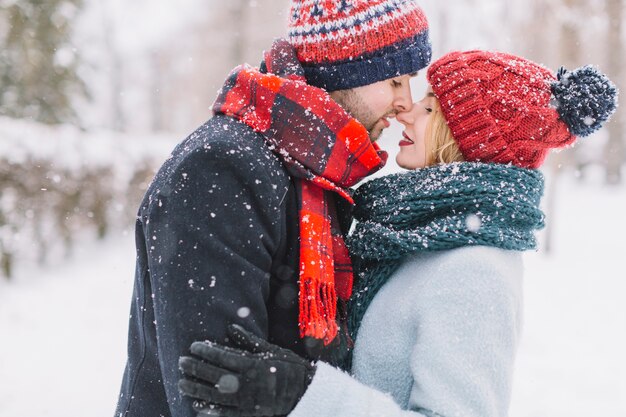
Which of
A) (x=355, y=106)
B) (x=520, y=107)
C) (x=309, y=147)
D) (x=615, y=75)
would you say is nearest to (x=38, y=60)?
(x=355, y=106)

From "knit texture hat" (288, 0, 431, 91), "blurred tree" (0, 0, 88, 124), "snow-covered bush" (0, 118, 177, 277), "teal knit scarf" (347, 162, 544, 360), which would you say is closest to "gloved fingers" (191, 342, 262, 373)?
"teal knit scarf" (347, 162, 544, 360)

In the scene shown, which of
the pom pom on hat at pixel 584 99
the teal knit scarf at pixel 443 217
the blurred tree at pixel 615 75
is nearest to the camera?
the teal knit scarf at pixel 443 217

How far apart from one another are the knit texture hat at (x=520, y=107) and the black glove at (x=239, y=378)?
3.26 feet

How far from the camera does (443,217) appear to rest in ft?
5.99

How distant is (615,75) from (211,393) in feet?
63.8

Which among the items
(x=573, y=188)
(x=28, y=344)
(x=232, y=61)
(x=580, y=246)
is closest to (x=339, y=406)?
(x=28, y=344)

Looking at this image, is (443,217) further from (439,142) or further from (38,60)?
(38,60)

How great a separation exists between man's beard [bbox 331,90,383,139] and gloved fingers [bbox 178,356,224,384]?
3.59ft

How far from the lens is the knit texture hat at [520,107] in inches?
74.1

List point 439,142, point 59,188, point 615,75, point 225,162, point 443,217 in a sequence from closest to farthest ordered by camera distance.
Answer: point 225,162 → point 443,217 → point 439,142 → point 59,188 → point 615,75

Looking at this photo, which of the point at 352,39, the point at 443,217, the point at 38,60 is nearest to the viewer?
the point at 443,217

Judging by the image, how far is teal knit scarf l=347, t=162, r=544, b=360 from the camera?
1.72 m

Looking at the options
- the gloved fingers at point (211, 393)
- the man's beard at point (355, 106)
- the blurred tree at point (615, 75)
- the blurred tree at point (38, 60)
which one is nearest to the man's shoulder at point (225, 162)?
the gloved fingers at point (211, 393)

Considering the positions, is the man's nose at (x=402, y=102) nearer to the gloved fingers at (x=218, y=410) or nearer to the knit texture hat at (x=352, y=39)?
the knit texture hat at (x=352, y=39)
